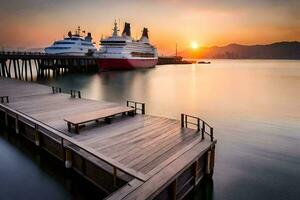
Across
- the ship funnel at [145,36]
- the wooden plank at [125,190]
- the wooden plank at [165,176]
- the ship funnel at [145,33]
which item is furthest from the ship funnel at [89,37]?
the wooden plank at [125,190]

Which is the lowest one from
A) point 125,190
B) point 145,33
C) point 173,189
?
point 173,189

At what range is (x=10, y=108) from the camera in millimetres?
16016

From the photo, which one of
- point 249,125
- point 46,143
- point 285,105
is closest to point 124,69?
point 285,105

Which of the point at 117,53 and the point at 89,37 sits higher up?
the point at 89,37

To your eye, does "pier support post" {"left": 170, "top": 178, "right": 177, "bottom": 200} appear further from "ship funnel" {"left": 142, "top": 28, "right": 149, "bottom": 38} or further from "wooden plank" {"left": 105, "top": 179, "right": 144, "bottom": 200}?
"ship funnel" {"left": 142, "top": 28, "right": 149, "bottom": 38}

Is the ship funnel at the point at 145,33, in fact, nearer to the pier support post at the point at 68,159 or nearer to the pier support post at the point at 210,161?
the pier support post at the point at 68,159

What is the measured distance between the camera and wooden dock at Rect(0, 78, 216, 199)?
24.6ft

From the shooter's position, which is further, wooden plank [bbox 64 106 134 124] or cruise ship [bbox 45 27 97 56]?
cruise ship [bbox 45 27 97 56]

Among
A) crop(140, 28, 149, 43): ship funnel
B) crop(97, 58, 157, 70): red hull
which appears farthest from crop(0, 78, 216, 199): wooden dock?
crop(140, 28, 149, 43): ship funnel

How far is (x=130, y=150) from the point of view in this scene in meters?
9.43

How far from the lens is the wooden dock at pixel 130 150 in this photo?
7496 mm

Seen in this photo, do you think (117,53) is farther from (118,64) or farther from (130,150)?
(130,150)

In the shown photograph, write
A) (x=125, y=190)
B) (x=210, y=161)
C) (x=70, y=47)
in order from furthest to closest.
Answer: (x=70, y=47), (x=210, y=161), (x=125, y=190)

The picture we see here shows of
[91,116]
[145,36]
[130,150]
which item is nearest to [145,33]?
[145,36]
